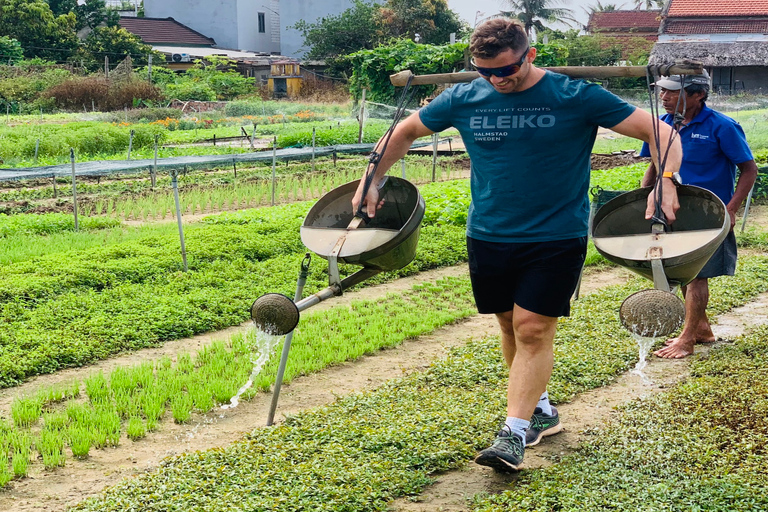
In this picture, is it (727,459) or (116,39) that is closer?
(727,459)

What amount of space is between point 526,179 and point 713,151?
238cm

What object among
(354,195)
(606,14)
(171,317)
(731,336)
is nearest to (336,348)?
(171,317)

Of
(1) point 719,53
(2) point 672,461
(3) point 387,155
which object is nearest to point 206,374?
(3) point 387,155

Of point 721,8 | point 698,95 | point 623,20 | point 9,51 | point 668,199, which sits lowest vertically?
point 668,199

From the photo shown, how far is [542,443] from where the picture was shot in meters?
4.20

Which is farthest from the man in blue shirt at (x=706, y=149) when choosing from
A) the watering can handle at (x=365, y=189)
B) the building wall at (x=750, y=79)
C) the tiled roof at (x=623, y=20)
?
the tiled roof at (x=623, y=20)

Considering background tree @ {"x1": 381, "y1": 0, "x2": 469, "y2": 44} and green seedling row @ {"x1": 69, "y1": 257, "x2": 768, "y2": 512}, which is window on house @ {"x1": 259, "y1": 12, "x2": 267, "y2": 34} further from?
green seedling row @ {"x1": 69, "y1": 257, "x2": 768, "y2": 512}

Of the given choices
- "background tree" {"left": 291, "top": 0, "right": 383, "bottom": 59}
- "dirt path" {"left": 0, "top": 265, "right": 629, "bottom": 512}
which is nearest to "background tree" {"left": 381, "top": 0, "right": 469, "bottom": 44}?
"background tree" {"left": 291, "top": 0, "right": 383, "bottom": 59}

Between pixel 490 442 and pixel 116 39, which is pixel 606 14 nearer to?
pixel 116 39

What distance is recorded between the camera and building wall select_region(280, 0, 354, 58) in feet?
166

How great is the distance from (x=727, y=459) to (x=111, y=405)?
322cm

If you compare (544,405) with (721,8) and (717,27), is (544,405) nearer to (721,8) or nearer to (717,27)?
(717,27)

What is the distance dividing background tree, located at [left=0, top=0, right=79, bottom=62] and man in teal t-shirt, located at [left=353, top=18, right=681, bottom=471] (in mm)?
40257

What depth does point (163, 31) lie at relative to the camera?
4888 centimetres
